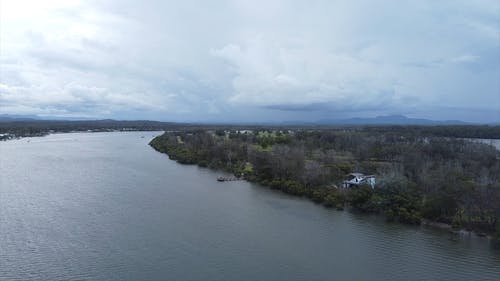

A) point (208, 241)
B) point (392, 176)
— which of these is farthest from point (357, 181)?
point (208, 241)

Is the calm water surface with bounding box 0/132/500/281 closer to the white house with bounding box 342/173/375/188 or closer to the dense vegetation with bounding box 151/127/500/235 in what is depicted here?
the dense vegetation with bounding box 151/127/500/235

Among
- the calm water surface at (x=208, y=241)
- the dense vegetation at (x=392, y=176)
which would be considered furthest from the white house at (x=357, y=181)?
the calm water surface at (x=208, y=241)

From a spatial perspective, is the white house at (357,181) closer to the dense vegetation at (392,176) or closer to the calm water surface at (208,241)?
the dense vegetation at (392,176)

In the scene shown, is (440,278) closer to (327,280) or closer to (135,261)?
(327,280)

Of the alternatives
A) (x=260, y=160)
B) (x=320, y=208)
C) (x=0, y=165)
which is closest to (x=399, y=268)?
(x=320, y=208)

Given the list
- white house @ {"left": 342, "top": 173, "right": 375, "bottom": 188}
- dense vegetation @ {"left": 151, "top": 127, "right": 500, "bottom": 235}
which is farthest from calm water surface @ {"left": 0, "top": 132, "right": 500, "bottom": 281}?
white house @ {"left": 342, "top": 173, "right": 375, "bottom": 188}

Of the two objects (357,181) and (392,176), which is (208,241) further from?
(357,181)
